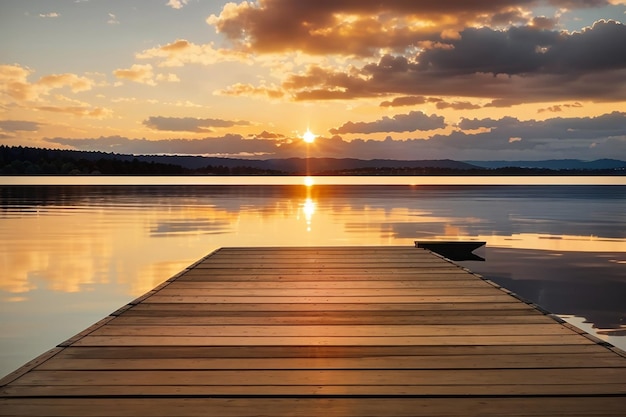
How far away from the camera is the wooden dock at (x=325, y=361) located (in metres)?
3.66

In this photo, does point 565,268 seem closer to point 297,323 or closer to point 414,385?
point 297,323

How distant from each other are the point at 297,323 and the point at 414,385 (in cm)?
201

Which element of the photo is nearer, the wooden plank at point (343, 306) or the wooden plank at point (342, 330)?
the wooden plank at point (342, 330)

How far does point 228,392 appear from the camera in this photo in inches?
151

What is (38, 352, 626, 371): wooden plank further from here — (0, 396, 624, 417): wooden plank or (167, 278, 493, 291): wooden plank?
(167, 278, 493, 291): wooden plank

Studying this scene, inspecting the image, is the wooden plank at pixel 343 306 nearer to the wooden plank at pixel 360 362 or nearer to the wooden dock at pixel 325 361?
the wooden dock at pixel 325 361

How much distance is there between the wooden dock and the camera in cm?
366

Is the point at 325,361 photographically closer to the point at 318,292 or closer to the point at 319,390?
the point at 319,390

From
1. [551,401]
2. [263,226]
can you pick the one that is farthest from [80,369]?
[263,226]

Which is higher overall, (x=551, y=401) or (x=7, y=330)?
(x=551, y=401)

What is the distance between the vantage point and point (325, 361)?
4531mm

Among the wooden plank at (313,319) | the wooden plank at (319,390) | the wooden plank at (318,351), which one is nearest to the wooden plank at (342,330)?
the wooden plank at (313,319)

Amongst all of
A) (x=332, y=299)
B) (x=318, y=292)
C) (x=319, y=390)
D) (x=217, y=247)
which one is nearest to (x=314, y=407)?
(x=319, y=390)

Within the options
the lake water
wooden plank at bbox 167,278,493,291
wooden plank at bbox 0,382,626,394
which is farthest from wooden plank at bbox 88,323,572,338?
the lake water
